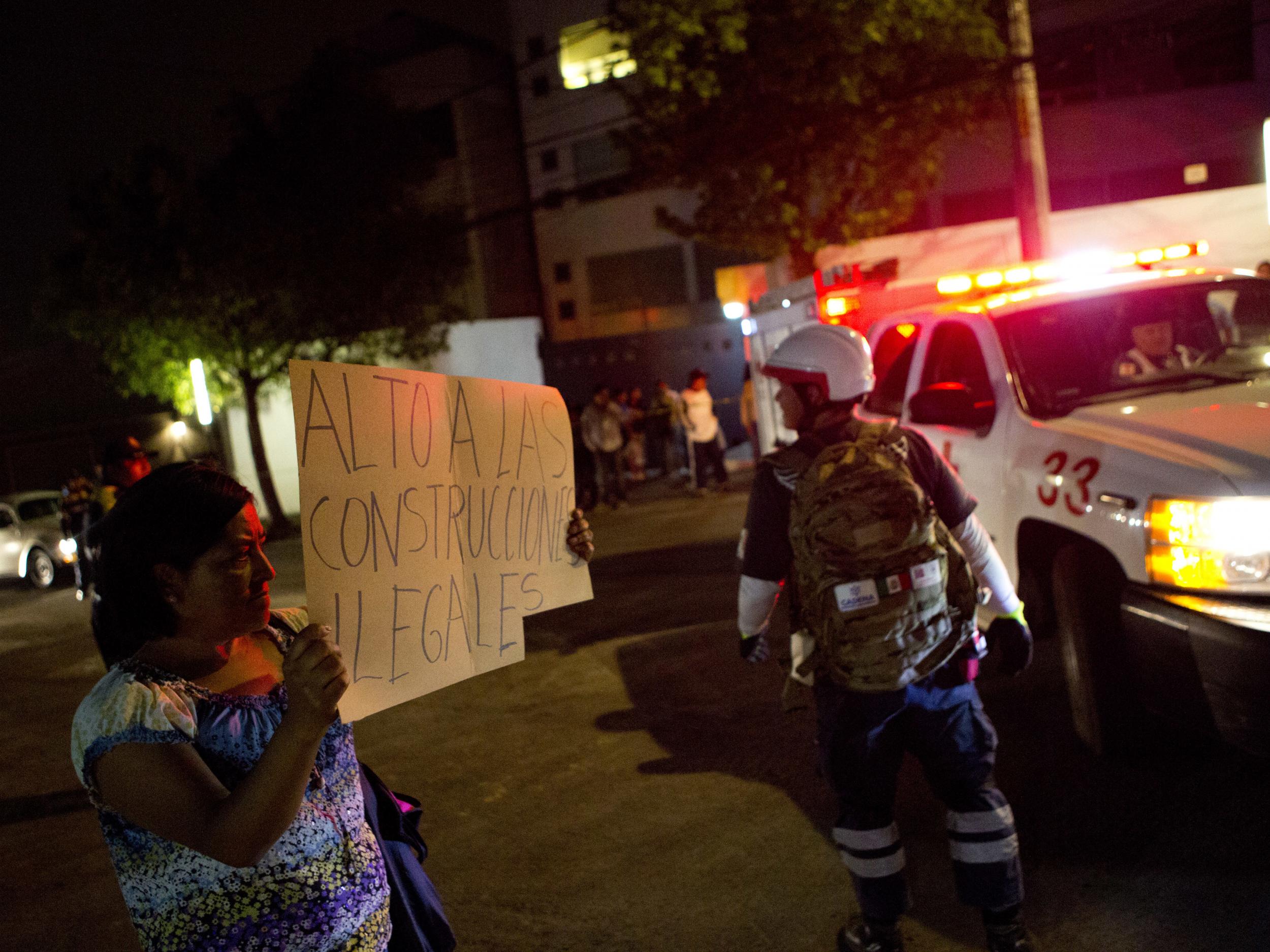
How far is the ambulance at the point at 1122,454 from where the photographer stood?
362 cm

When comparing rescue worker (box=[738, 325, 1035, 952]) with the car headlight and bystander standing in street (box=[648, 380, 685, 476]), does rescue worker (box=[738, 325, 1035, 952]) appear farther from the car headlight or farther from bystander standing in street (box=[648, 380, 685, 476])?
bystander standing in street (box=[648, 380, 685, 476])

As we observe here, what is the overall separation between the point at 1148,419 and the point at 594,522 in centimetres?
1194

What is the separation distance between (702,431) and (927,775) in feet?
46.4

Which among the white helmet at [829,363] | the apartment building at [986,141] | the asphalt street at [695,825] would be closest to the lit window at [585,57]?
the apartment building at [986,141]

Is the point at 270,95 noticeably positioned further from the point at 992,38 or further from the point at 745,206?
the point at 992,38

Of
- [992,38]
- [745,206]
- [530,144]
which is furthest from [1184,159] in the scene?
[530,144]

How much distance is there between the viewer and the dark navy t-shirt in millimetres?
3258

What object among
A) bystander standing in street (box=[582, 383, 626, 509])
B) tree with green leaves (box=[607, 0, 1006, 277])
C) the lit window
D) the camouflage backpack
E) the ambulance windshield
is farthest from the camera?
the lit window

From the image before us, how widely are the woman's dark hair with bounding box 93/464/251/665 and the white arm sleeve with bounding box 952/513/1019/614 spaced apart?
239 cm

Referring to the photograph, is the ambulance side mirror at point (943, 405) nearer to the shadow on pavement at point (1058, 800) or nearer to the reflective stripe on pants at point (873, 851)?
the shadow on pavement at point (1058, 800)

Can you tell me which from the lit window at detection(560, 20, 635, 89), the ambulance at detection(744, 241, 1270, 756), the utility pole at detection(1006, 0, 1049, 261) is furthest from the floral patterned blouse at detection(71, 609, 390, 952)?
the lit window at detection(560, 20, 635, 89)

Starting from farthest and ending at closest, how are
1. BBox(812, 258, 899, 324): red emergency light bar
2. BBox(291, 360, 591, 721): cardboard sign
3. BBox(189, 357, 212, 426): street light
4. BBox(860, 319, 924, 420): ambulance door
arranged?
BBox(189, 357, 212, 426): street light < BBox(812, 258, 899, 324): red emergency light bar < BBox(860, 319, 924, 420): ambulance door < BBox(291, 360, 591, 721): cardboard sign

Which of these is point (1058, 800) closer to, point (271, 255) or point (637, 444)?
point (271, 255)

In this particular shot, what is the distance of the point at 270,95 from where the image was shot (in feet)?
71.4
